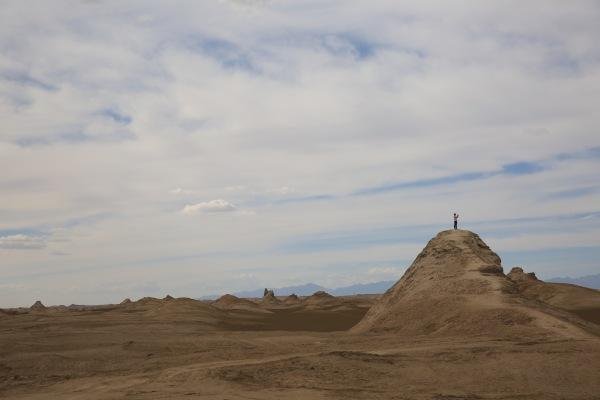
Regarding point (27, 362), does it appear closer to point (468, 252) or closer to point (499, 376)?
point (499, 376)

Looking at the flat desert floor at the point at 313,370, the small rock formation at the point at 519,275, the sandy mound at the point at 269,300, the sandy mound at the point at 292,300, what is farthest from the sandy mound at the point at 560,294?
the sandy mound at the point at 269,300

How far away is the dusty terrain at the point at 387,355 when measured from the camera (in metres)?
11.5

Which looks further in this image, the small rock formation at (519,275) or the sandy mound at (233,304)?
the sandy mound at (233,304)

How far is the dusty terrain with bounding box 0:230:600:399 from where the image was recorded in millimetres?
11469

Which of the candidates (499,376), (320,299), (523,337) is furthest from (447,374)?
(320,299)

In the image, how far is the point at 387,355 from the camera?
1399 centimetres

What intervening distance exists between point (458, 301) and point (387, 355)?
763 cm

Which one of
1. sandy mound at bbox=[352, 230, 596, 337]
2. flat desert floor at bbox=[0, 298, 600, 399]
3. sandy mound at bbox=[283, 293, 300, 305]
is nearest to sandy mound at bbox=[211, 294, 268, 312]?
sandy mound at bbox=[283, 293, 300, 305]

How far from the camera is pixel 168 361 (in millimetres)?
16312

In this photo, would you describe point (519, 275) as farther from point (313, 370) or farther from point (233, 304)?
Result: point (313, 370)

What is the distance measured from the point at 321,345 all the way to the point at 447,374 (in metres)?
6.40

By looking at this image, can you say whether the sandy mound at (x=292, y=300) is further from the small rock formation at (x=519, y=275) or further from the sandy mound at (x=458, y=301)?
the sandy mound at (x=458, y=301)

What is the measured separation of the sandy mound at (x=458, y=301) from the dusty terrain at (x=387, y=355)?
2.3 inches

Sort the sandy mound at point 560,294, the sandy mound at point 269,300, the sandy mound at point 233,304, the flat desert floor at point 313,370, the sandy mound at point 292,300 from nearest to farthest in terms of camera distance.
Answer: the flat desert floor at point 313,370, the sandy mound at point 560,294, the sandy mound at point 233,304, the sandy mound at point 269,300, the sandy mound at point 292,300
